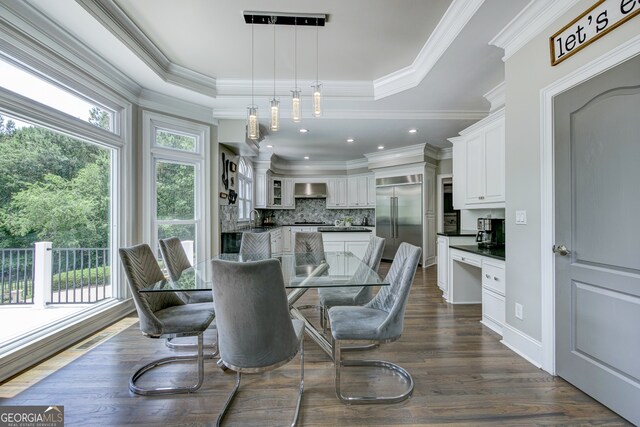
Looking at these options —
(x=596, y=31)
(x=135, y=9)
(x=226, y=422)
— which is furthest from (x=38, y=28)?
(x=596, y=31)

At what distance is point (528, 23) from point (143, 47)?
3420 millimetres

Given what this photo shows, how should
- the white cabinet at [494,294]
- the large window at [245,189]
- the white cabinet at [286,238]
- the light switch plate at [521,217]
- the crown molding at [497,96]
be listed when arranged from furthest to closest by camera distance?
the white cabinet at [286,238]
the large window at [245,189]
the crown molding at [497,96]
the white cabinet at [494,294]
the light switch plate at [521,217]

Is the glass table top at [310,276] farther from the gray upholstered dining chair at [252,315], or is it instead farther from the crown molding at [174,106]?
the crown molding at [174,106]

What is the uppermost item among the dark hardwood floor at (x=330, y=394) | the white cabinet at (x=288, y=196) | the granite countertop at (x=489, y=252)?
the white cabinet at (x=288, y=196)

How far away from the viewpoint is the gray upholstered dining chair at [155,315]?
1.83 meters

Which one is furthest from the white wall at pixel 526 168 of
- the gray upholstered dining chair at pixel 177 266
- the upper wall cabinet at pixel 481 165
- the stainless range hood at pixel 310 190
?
the stainless range hood at pixel 310 190

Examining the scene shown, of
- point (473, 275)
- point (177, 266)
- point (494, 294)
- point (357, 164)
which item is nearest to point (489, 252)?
point (494, 294)

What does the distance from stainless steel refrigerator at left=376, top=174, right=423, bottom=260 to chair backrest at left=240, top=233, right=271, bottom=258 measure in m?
3.69

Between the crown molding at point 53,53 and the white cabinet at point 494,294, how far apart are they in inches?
170

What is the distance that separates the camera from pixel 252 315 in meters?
1.38

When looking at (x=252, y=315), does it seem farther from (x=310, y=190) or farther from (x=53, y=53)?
(x=310, y=190)

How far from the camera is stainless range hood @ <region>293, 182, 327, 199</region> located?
7.76 meters

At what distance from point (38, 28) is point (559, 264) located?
14.0ft

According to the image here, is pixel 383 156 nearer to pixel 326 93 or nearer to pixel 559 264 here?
pixel 326 93
